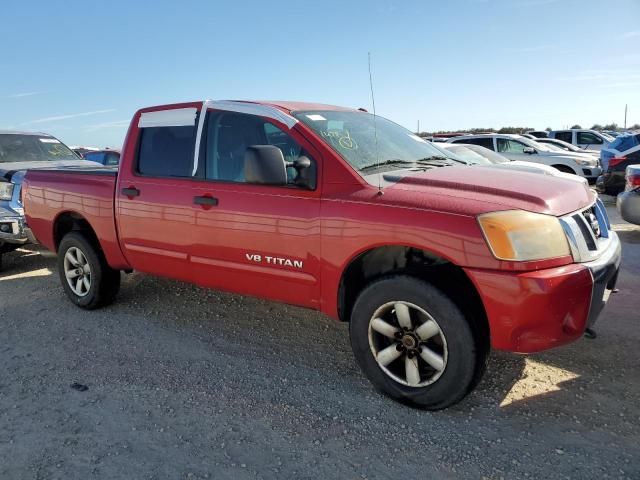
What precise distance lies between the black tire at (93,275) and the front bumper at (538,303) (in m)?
3.43

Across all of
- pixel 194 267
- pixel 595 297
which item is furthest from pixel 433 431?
pixel 194 267

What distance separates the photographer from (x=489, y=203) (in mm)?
2695

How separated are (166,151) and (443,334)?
8.61 feet

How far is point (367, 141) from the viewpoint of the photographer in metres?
3.65

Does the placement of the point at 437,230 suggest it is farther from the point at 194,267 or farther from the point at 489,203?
the point at 194,267

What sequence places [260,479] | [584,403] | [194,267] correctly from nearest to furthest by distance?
[260,479]
[584,403]
[194,267]

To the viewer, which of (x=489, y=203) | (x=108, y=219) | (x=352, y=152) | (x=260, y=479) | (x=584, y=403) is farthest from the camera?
(x=108, y=219)

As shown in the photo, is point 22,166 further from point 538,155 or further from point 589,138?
point 589,138

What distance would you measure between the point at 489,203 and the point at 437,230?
303 mm

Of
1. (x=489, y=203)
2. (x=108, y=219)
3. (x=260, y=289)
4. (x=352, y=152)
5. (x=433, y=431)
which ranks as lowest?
(x=433, y=431)

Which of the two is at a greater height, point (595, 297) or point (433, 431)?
point (595, 297)

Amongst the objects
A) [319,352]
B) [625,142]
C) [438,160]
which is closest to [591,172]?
[625,142]

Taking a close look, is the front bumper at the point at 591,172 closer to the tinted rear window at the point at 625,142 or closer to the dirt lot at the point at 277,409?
the tinted rear window at the point at 625,142

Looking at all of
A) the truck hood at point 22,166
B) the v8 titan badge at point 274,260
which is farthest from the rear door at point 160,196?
the truck hood at point 22,166
